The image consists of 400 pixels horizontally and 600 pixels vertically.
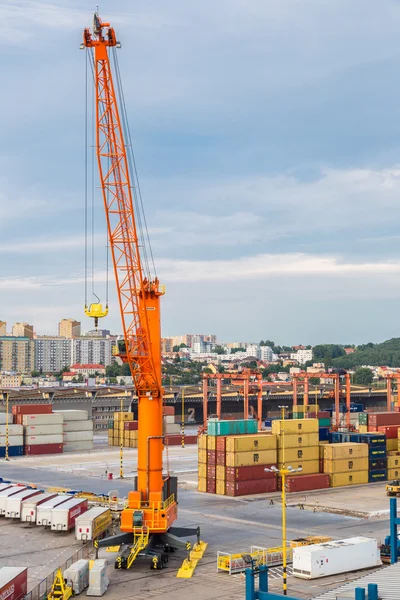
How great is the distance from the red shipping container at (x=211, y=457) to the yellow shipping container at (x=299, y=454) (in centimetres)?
676

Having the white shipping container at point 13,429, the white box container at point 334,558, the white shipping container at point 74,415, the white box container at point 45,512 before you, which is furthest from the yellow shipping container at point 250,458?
the white shipping container at point 74,415

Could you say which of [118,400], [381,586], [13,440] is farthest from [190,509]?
[118,400]

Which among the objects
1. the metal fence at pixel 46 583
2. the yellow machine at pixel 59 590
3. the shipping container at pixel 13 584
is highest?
the shipping container at pixel 13 584

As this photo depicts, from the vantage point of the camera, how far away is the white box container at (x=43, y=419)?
117m

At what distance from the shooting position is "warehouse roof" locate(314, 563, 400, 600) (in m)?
26.9

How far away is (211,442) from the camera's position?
7975 cm

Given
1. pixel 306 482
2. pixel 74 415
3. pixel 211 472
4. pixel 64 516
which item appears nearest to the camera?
pixel 64 516

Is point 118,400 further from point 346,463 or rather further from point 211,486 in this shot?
point 211,486

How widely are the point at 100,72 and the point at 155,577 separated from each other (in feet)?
111

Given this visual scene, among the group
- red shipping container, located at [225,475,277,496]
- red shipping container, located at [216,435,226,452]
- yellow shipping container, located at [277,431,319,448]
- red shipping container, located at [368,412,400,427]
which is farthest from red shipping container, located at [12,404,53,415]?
yellow shipping container, located at [277,431,319,448]

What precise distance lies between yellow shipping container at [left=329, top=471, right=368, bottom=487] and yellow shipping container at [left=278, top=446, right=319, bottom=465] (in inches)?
120

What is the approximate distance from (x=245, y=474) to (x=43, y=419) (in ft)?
158

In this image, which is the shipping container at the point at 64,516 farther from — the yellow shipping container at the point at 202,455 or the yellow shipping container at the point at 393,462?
the yellow shipping container at the point at 393,462

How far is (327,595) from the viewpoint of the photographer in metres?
27.5
